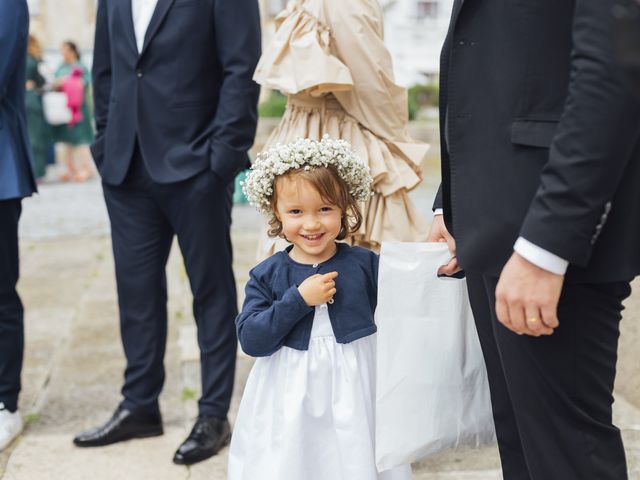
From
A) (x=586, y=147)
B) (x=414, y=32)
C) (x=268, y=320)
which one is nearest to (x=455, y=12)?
(x=586, y=147)

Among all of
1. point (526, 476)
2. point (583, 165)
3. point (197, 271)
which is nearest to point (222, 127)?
point (197, 271)

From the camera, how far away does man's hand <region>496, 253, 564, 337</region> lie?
6.07 feet

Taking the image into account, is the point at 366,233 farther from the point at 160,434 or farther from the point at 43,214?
the point at 43,214

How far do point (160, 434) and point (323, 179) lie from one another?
1754 millimetres

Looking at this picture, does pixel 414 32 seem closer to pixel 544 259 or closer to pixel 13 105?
pixel 13 105

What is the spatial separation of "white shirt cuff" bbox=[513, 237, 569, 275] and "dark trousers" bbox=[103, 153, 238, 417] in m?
1.98

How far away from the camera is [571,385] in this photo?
6.59 feet

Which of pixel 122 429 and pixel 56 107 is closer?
pixel 122 429

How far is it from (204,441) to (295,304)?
1.31m

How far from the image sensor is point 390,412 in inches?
99.2

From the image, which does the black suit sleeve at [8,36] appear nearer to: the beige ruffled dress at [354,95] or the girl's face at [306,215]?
the beige ruffled dress at [354,95]

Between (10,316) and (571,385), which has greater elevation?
(571,385)

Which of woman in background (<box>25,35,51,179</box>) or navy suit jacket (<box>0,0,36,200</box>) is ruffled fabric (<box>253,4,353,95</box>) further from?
woman in background (<box>25,35,51,179</box>)

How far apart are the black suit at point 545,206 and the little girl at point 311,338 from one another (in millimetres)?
620
